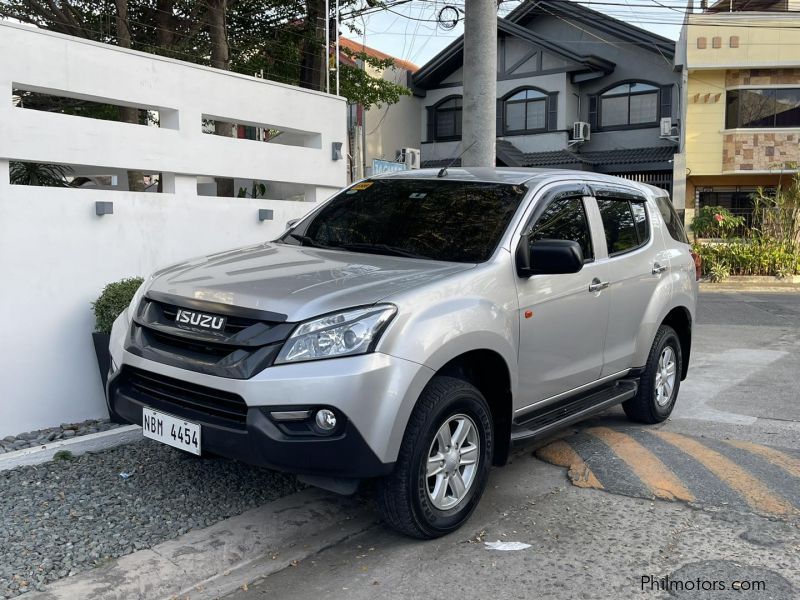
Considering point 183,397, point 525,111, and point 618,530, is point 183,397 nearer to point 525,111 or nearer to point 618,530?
point 618,530

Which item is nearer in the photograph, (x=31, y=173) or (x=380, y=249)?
(x=380, y=249)

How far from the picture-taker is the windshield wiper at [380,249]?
14.8 feet

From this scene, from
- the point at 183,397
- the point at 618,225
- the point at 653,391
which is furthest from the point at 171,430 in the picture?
the point at 653,391

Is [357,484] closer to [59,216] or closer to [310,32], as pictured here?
[59,216]

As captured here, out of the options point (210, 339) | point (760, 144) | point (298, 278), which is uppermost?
point (760, 144)

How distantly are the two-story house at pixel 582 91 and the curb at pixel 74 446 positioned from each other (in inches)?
848

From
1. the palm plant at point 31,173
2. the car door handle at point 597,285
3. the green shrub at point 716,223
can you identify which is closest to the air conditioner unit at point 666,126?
the green shrub at point 716,223

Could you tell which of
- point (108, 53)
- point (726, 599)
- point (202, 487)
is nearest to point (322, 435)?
point (202, 487)

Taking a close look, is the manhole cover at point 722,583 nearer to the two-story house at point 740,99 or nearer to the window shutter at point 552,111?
the two-story house at point 740,99

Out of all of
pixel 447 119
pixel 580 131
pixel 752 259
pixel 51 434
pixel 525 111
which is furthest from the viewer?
pixel 447 119

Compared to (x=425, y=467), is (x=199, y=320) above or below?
above

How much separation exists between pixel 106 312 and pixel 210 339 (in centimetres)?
232

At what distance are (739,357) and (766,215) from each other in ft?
36.7

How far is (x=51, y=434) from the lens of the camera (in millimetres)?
5508
